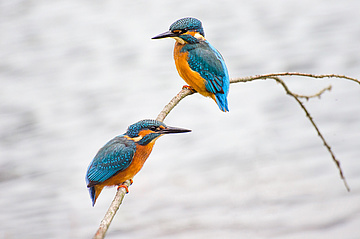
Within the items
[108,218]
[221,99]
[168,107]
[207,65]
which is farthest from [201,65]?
[108,218]

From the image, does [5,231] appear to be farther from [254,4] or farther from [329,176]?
[254,4]

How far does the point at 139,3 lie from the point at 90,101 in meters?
3.44

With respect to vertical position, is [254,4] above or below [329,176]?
above

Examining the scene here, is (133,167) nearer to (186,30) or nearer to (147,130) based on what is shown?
(147,130)

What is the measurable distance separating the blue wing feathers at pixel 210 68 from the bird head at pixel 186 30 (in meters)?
0.04

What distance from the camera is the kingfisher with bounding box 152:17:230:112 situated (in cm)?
294

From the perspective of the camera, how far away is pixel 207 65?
9.81ft

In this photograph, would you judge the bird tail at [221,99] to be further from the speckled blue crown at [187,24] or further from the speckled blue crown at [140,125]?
the speckled blue crown at [140,125]

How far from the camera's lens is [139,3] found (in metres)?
9.79

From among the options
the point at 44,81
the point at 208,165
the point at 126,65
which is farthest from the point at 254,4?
the point at 208,165

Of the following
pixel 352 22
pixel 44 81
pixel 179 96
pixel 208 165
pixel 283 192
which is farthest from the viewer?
pixel 352 22

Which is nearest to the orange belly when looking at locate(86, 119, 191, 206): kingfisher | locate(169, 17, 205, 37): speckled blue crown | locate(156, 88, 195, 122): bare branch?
locate(86, 119, 191, 206): kingfisher

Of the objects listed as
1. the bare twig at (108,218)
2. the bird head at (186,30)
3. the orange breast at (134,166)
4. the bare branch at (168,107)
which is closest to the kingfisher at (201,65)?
the bird head at (186,30)

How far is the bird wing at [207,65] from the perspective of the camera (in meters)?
2.96
